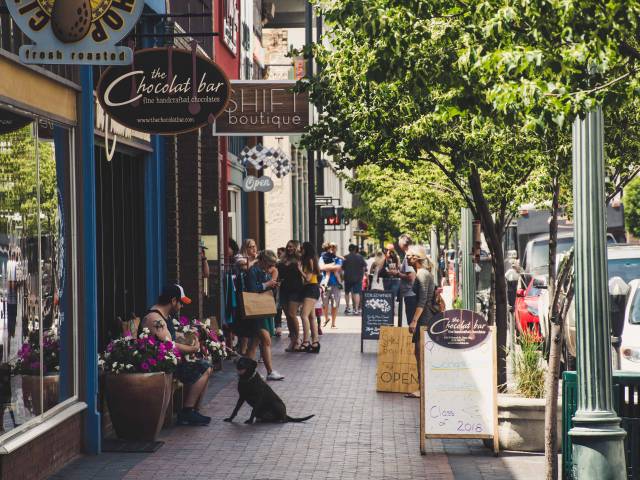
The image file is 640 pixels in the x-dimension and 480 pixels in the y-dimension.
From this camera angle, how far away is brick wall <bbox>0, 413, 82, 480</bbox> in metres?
8.66

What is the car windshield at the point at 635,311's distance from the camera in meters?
14.5

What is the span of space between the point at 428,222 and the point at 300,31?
14.6 metres

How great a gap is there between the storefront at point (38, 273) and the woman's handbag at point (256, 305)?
4780 mm

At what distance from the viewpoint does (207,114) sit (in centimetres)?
1121

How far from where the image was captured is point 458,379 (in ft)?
35.2

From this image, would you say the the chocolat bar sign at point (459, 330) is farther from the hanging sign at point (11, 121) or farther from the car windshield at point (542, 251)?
the car windshield at point (542, 251)

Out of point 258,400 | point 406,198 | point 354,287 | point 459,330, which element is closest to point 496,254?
point 459,330

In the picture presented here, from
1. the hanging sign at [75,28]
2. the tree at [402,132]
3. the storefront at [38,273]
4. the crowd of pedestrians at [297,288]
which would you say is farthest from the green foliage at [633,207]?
the hanging sign at [75,28]

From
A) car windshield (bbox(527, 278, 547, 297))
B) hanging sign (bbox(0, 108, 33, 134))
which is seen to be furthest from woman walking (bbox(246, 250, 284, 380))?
hanging sign (bbox(0, 108, 33, 134))

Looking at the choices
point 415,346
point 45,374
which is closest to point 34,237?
point 45,374

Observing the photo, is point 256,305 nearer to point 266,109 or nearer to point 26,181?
point 266,109

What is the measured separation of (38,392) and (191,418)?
2892 millimetres

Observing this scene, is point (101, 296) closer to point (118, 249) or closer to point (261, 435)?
point (118, 249)

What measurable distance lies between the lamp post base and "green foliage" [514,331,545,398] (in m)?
2.93
